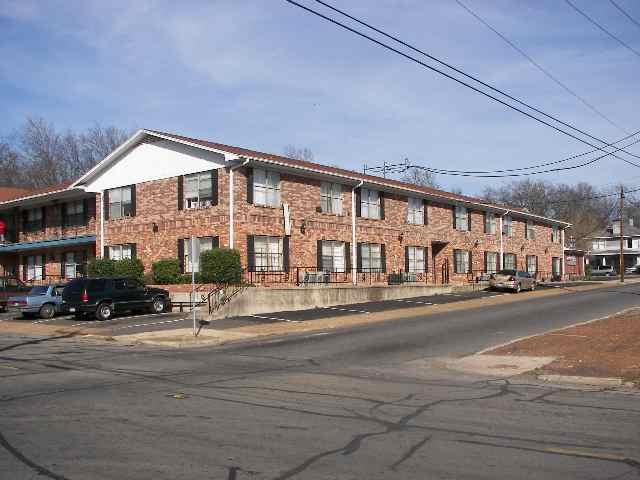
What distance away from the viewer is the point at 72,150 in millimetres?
67250

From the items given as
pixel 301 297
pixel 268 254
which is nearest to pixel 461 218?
pixel 268 254

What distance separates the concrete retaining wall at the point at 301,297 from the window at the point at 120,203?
10936mm

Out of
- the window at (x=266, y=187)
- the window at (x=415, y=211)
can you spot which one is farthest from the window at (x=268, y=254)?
the window at (x=415, y=211)

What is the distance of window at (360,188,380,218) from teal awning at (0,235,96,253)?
47.9 feet

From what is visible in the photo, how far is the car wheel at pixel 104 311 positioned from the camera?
26375mm

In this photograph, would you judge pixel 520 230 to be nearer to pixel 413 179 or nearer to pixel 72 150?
pixel 413 179

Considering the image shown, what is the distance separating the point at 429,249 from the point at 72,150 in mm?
40815

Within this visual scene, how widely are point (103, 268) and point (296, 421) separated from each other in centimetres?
2727

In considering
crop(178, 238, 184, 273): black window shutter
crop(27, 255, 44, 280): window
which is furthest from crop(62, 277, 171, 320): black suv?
crop(27, 255, 44, 280): window

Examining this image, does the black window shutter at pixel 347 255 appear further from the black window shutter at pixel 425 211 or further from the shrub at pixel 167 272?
the shrub at pixel 167 272

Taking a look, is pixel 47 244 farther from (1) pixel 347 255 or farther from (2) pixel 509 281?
(2) pixel 509 281

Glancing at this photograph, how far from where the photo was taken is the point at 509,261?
51375 mm

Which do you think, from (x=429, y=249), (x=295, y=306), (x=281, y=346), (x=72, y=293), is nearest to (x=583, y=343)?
(x=281, y=346)

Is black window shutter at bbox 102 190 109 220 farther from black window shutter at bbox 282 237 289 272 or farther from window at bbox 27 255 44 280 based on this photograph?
black window shutter at bbox 282 237 289 272
